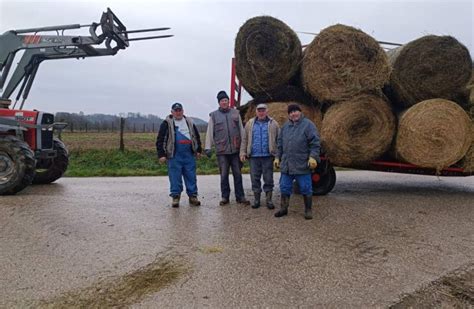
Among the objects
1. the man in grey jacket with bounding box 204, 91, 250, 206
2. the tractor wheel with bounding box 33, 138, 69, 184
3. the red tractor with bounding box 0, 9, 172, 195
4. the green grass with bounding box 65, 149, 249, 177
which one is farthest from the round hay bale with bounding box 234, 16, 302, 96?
the green grass with bounding box 65, 149, 249, 177

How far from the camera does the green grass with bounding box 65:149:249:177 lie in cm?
1073

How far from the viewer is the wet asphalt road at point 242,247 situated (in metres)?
2.99

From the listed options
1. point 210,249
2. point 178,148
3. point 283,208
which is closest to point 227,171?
point 178,148

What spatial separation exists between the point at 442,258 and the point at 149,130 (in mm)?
32009

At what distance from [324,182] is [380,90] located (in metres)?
1.66

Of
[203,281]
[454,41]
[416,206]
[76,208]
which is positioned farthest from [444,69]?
[76,208]

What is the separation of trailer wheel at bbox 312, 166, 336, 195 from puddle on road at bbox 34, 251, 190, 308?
3.51 meters

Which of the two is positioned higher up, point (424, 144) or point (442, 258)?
point (424, 144)

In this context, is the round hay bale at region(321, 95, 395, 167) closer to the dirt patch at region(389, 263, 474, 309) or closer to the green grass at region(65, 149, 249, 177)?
the dirt patch at region(389, 263, 474, 309)

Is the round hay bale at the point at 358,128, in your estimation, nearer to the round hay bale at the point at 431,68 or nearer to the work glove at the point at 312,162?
the round hay bale at the point at 431,68

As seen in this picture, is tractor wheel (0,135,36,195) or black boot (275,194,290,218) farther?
tractor wheel (0,135,36,195)

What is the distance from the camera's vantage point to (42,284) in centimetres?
310

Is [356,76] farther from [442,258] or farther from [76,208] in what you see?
[76,208]

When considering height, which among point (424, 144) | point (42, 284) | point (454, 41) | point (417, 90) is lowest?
point (42, 284)
